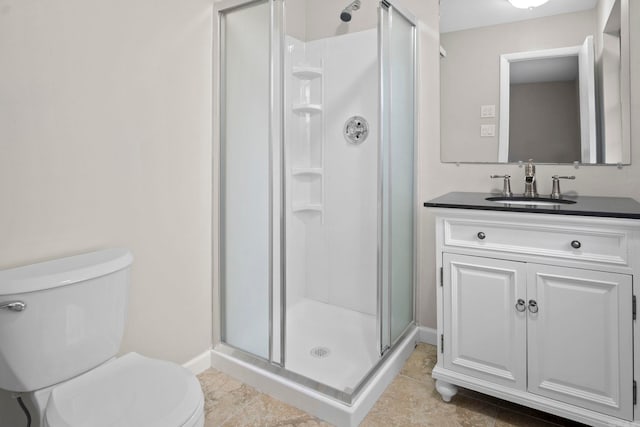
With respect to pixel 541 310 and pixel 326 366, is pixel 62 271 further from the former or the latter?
pixel 541 310

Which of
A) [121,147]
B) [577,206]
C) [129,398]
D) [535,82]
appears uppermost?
[535,82]

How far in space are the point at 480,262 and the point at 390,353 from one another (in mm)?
727

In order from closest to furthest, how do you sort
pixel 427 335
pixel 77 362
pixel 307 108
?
pixel 77 362 < pixel 427 335 < pixel 307 108

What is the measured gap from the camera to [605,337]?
1.55 m

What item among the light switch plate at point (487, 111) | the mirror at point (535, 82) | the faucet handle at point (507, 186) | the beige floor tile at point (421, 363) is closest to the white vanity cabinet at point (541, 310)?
the beige floor tile at point (421, 363)

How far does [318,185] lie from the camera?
3041 mm

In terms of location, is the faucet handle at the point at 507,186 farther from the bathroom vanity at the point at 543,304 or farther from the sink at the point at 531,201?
the bathroom vanity at the point at 543,304

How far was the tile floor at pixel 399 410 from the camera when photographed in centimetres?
177

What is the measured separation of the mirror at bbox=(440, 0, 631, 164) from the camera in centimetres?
192

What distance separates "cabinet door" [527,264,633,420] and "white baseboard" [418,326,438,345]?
81 cm

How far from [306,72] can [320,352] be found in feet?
6.29

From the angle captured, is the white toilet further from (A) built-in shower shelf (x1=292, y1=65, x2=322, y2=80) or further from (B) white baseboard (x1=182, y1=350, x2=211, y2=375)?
(A) built-in shower shelf (x1=292, y1=65, x2=322, y2=80)

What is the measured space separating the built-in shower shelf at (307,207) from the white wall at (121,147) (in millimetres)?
900

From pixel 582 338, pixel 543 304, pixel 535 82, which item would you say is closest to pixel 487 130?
pixel 535 82
